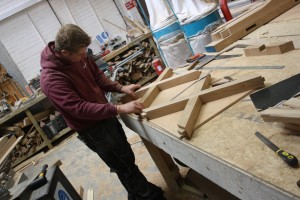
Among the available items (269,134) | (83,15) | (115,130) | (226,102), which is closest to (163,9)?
A: (115,130)

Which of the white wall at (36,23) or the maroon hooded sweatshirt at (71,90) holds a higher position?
the white wall at (36,23)

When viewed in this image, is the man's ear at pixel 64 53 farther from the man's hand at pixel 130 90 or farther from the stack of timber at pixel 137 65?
the stack of timber at pixel 137 65

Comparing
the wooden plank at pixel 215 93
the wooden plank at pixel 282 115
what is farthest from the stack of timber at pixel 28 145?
the wooden plank at pixel 282 115

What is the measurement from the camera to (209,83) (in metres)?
1.83

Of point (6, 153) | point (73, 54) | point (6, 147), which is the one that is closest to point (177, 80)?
point (73, 54)

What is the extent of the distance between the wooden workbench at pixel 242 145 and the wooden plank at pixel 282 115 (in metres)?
0.08

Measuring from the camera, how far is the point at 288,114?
989 millimetres

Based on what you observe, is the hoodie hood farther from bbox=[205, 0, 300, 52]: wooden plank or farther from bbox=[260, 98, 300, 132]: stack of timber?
bbox=[260, 98, 300, 132]: stack of timber

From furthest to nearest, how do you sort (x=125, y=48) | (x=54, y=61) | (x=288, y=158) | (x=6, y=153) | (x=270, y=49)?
(x=125, y=48), (x=6, y=153), (x=54, y=61), (x=270, y=49), (x=288, y=158)

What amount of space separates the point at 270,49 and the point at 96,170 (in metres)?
3.02

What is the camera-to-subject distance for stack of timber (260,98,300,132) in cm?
97

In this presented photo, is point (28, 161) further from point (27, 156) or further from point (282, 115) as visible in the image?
point (282, 115)

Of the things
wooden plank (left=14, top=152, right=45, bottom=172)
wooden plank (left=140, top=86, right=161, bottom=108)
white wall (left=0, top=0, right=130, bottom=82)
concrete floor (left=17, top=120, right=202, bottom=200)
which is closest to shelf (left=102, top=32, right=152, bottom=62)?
white wall (left=0, top=0, right=130, bottom=82)

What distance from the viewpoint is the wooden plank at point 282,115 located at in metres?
0.96
